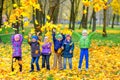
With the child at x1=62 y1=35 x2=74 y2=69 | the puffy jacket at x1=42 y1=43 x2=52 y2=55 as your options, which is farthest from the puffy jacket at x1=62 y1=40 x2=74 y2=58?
the puffy jacket at x1=42 y1=43 x2=52 y2=55

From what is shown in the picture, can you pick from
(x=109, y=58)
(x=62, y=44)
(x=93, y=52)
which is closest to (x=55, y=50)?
(x=62, y=44)

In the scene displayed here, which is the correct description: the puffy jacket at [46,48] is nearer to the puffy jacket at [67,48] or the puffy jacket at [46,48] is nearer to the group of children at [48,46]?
the group of children at [48,46]

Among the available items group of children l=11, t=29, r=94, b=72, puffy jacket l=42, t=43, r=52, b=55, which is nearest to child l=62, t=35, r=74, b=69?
group of children l=11, t=29, r=94, b=72

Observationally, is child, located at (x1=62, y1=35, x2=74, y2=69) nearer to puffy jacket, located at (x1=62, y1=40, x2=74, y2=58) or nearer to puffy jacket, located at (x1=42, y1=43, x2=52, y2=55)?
puffy jacket, located at (x1=62, y1=40, x2=74, y2=58)

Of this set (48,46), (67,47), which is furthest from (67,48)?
(48,46)

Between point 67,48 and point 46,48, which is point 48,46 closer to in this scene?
point 46,48

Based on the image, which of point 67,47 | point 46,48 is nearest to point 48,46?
point 46,48

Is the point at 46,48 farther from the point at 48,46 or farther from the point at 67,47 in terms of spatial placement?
the point at 67,47

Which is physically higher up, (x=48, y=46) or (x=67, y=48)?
(x=48, y=46)

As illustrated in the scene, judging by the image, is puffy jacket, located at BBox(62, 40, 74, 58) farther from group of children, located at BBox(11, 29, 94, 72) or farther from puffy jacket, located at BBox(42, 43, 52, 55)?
puffy jacket, located at BBox(42, 43, 52, 55)

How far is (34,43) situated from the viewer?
14812 mm

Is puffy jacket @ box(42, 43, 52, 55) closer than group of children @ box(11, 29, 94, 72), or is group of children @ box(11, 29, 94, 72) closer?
group of children @ box(11, 29, 94, 72)

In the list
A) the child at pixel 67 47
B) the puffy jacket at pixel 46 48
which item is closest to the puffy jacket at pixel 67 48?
the child at pixel 67 47

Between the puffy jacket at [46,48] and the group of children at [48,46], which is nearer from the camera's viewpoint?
the group of children at [48,46]
